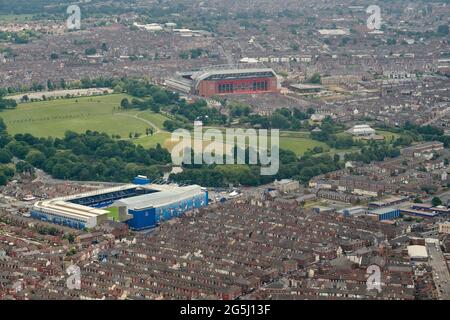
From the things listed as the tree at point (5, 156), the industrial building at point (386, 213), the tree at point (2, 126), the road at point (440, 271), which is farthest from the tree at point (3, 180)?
the road at point (440, 271)

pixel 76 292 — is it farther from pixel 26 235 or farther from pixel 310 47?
pixel 310 47

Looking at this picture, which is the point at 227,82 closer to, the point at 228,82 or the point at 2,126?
the point at 228,82

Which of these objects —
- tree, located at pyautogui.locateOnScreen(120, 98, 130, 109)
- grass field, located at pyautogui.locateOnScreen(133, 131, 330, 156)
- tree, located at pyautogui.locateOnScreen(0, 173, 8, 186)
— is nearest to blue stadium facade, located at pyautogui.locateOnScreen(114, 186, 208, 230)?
tree, located at pyautogui.locateOnScreen(0, 173, 8, 186)

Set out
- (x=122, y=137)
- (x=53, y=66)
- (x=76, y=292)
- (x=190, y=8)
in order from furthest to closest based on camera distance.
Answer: (x=190, y=8), (x=53, y=66), (x=122, y=137), (x=76, y=292)

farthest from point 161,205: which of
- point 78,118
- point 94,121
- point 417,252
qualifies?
point 78,118

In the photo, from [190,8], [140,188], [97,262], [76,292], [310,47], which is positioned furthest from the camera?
[190,8]

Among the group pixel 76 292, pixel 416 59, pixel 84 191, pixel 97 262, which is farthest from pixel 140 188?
pixel 416 59

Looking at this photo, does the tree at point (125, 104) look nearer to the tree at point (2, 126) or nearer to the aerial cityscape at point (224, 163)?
the aerial cityscape at point (224, 163)

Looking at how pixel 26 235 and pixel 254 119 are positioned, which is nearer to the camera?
pixel 26 235
